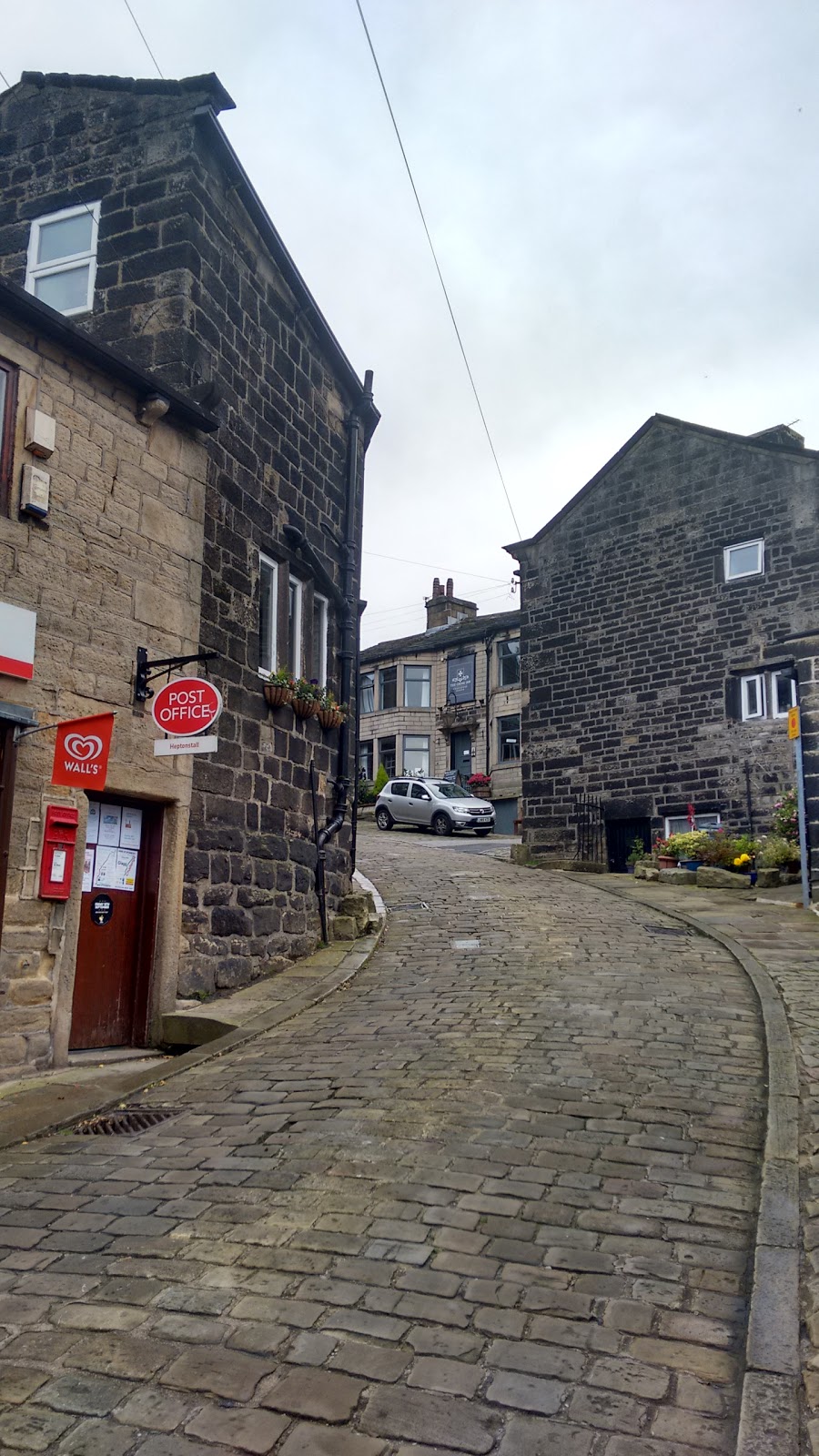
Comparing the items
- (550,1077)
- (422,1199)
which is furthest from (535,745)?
(422,1199)

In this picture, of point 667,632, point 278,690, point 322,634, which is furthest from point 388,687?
point 278,690

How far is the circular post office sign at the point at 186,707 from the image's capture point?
8.36m

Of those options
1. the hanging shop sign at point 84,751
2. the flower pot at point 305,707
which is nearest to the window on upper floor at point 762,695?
the flower pot at point 305,707

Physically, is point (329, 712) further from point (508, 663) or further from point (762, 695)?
point (508, 663)

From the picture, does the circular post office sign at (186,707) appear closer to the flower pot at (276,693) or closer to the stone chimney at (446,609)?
the flower pot at (276,693)

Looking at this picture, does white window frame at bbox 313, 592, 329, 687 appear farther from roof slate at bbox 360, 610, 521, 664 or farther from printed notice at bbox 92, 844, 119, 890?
roof slate at bbox 360, 610, 521, 664

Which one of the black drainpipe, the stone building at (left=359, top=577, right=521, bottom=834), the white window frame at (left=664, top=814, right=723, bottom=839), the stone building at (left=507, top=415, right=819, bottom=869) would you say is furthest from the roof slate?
the black drainpipe

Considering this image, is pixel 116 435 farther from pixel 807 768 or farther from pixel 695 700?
pixel 695 700

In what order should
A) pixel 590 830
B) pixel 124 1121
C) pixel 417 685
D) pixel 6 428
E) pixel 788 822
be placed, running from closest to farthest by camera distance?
1. pixel 124 1121
2. pixel 6 428
3. pixel 788 822
4. pixel 590 830
5. pixel 417 685

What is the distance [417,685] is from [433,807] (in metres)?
13.2

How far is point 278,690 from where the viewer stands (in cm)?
1120

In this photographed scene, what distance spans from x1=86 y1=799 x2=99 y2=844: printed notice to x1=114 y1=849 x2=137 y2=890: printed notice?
30 centimetres

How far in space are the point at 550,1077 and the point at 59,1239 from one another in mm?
2951

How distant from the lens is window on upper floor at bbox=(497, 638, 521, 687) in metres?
39.2
